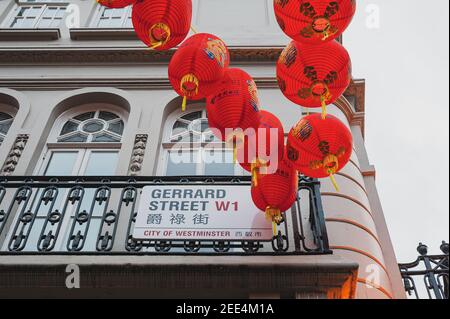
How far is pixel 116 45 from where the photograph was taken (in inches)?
373

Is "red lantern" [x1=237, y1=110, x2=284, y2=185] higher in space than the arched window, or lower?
lower

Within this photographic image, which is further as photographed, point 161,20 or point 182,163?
point 182,163

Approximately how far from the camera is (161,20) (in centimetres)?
488

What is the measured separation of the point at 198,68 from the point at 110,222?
2122 millimetres

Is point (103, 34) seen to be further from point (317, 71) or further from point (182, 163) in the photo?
point (317, 71)

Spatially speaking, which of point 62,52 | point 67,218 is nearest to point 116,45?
point 62,52

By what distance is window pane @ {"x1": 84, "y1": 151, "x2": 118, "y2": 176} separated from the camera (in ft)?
24.2

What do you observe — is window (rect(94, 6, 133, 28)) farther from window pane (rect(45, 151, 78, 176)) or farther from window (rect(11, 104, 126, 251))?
window pane (rect(45, 151, 78, 176))

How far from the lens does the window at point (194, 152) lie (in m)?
7.26

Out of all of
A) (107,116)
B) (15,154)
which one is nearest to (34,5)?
(107,116)

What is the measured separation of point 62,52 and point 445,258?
7.68 m

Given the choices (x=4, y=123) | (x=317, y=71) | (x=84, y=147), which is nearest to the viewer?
(x=317, y=71)

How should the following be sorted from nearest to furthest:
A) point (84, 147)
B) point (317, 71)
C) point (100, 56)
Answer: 1. point (317, 71)
2. point (84, 147)
3. point (100, 56)

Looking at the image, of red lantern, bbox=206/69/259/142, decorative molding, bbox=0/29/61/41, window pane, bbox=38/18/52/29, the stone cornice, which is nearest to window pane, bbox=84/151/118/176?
the stone cornice
